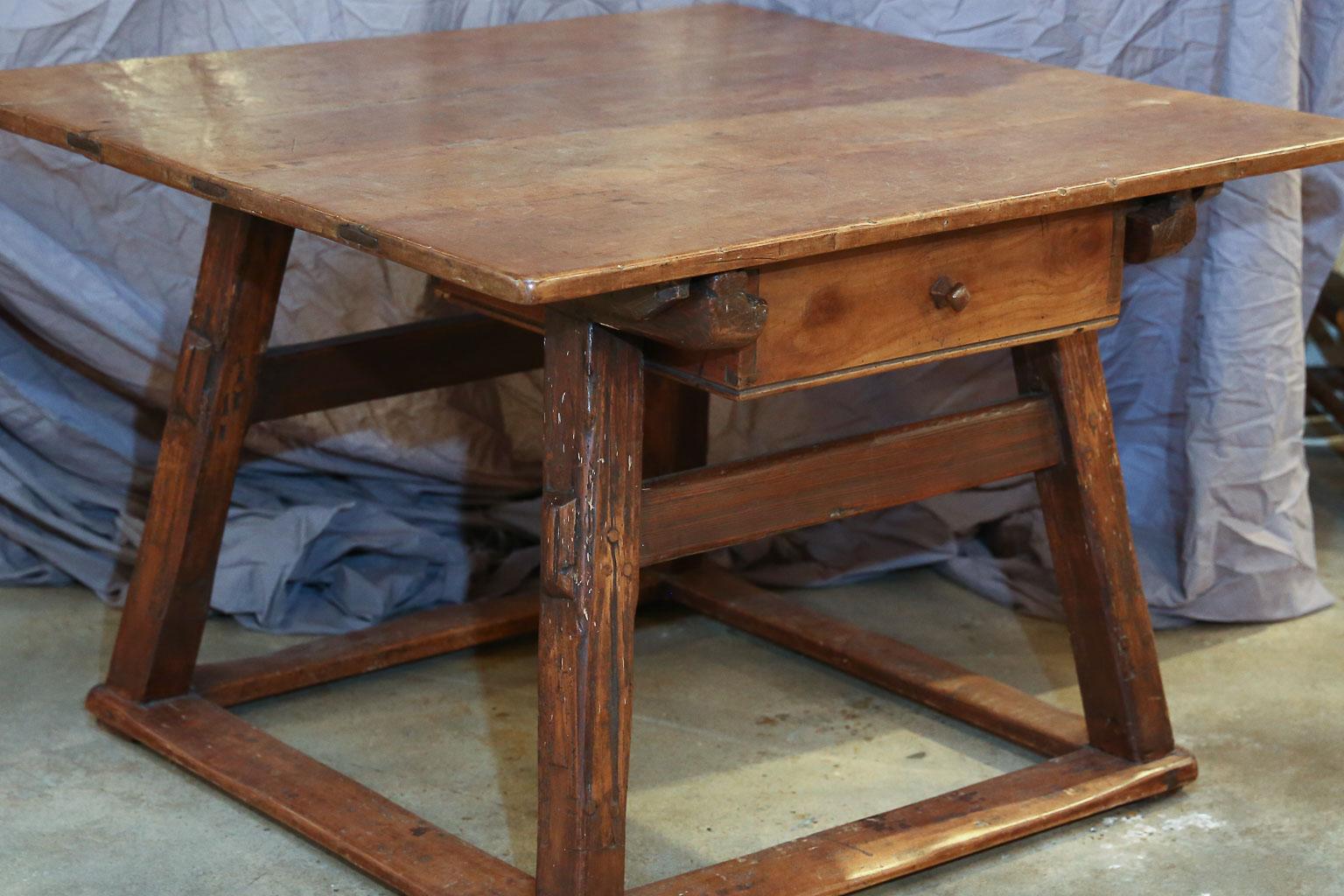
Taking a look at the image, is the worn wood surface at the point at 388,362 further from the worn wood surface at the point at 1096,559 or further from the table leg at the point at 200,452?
the worn wood surface at the point at 1096,559

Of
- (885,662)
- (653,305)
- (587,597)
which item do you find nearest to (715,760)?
(885,662)

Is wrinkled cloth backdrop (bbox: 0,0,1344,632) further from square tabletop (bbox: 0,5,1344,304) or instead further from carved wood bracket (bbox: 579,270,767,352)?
carved wood bracket (bbox: 579,270,767,352)

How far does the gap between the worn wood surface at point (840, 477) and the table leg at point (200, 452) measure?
600mm

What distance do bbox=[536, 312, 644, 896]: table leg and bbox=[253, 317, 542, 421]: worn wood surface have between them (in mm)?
611

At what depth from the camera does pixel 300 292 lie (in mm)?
2771

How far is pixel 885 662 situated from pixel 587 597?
0.79 metres

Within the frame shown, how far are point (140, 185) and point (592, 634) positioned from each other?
4.18 feet

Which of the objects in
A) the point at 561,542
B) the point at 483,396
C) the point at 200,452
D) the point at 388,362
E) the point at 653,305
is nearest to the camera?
the point at 653,305

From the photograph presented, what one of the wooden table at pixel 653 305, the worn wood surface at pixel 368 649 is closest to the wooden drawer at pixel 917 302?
the wooden table at pixel 653 305

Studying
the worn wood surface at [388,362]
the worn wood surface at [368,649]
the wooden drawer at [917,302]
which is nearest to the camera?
the wooden drawer at [917,302]

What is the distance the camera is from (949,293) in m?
1.77

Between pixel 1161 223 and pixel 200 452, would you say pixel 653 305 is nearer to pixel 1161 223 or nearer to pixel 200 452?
pixel 1161 223

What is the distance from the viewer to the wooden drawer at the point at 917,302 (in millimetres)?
1677

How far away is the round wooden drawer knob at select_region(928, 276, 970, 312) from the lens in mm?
1760
